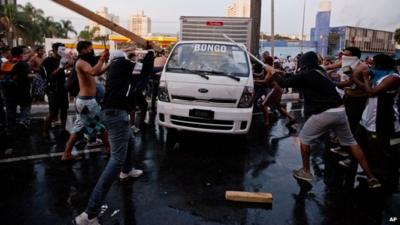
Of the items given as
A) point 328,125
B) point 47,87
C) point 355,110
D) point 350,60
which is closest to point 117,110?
point 328,125

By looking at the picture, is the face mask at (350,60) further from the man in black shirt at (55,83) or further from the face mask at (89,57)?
the man in black shirt at (55,83)

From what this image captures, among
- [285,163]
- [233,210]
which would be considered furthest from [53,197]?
[285,163]

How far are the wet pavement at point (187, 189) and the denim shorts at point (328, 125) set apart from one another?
64cm

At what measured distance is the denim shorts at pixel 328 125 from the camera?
4633 mm

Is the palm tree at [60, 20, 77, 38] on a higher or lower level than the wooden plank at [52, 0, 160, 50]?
higher

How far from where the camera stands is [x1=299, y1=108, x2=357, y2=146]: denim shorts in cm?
463

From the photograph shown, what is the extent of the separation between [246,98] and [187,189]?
2282 millimetres

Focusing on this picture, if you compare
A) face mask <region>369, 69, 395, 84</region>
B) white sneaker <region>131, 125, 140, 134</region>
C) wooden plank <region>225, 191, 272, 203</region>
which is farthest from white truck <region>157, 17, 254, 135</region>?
wooden plank <region>225, 191, 272, 203</region>

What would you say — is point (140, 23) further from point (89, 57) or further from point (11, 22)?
point (89, 57)

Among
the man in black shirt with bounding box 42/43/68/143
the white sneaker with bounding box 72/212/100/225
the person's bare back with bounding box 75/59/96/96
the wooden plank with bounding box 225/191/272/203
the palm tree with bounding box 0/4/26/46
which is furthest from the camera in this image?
the palm tree with bounding box 0/4/26/46

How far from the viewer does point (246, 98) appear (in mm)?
6289

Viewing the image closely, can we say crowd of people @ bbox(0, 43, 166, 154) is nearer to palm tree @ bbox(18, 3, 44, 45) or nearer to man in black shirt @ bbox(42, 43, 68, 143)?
man in black shirt @ bbox(42, 43, 68, 143)

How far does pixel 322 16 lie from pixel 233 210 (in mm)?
65004

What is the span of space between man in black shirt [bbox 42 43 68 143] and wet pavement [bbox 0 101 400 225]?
0.46m
